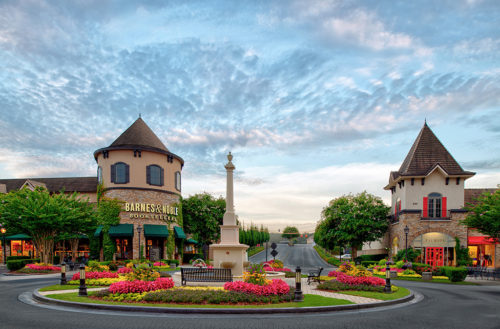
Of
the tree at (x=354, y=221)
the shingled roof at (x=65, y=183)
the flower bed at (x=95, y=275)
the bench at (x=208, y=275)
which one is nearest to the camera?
the bench at (x=208, y=275)

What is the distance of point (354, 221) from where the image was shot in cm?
4131

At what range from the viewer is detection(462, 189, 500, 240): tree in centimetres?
2711

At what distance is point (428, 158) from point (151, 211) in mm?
30025

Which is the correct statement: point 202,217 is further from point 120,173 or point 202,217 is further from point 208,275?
point 208,275

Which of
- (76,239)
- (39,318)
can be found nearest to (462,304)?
(39,318)

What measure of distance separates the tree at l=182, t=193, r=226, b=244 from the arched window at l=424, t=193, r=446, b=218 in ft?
78.2

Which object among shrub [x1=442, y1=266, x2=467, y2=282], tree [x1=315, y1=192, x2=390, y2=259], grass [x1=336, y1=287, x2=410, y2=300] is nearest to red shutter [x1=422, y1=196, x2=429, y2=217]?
tree [x1=315, y1=192, x2=390, y2=259]

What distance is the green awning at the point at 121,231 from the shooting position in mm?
36938

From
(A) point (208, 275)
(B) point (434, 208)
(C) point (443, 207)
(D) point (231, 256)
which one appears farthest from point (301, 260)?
(A) point (208, 275)

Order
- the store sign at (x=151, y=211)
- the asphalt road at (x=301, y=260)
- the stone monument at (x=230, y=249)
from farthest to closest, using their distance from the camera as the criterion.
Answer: the asphalt road at (x=301, y=260) < the store sign at (x=151, y=211) < the stone monument at (x=230, y=249)

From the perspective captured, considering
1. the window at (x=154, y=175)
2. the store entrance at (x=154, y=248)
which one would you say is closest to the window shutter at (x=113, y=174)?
the window at (x=154, y=175)

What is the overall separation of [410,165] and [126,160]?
30.2m

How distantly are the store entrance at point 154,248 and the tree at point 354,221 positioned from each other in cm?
1899

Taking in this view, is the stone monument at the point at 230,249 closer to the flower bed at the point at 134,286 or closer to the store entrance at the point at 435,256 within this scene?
the flower bed at the point at 134,286
